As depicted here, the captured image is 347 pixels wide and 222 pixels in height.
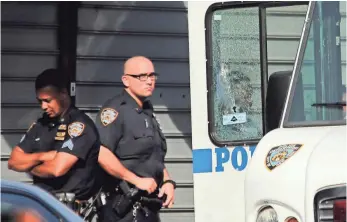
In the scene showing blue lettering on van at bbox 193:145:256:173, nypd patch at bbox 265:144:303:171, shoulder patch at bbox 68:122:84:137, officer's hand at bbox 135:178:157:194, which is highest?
shoulder patch at bbox 68:122:84:137

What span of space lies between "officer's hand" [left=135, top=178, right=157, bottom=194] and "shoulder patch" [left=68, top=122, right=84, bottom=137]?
2.03 feet

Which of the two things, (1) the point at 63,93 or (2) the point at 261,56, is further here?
(1) the point at 63,93

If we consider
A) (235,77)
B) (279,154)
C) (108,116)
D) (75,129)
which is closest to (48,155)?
(75,129)

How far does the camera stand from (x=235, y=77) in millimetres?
6340

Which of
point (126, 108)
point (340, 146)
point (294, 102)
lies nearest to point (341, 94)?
point (294, 102)

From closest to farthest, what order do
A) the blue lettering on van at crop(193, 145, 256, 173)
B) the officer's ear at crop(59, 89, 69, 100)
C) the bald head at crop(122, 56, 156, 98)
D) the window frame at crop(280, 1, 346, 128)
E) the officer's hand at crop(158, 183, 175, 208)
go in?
the window frame at crop(280, 1, 346, 128) < the blue lettering on van at crop(193, 145, 256, 173) < the officer's ear at crop(59, 89, 69, 100) < the officer's hand at crop(158, 183, 175, 208) < the bald head at crop(122, 56, 156, 98)

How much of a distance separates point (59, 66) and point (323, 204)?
4581mm

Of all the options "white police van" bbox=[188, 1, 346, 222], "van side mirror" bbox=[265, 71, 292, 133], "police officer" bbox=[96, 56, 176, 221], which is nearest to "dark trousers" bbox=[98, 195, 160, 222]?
"police officer" bbox=[96, 56, 176, 221]

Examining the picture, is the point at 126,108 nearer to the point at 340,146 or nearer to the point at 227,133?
the point at 227,133

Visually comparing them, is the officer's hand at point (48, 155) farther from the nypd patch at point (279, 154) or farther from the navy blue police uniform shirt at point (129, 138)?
the nypd patch at point (279, 154)

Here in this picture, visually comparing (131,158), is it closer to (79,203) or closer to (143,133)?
(143,133)

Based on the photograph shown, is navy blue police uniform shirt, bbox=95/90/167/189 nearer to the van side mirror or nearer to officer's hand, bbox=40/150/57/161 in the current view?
officer's hand, bbox=40/150/57/161

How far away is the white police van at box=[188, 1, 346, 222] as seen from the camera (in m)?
4.98

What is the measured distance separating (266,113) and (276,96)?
0.24 metres
